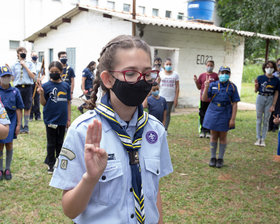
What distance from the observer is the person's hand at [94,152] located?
1.17m

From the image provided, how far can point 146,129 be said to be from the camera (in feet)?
5.30

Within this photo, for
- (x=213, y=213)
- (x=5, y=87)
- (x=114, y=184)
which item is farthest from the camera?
(x=5, y=87)

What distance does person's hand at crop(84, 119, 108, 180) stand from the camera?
3.83 ft

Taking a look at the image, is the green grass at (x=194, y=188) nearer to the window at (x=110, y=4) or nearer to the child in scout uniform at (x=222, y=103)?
the child in scout uniform at (x=222, y=103)

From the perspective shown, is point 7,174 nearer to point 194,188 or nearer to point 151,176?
point 194,188

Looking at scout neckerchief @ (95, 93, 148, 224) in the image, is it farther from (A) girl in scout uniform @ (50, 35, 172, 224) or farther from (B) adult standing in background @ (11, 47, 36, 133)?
(B) adult standing in background @ (11, 47, 36, 133)

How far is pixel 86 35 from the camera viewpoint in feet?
41.2

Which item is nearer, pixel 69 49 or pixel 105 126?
pixel 105 126

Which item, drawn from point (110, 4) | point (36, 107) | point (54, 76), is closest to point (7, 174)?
point (54, 76)

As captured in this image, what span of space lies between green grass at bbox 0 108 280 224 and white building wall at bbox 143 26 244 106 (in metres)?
5.61

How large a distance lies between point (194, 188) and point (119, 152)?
3280 mm

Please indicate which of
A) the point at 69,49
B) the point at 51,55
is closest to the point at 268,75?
the point at 69,49

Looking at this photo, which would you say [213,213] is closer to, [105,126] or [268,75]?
[105,126]

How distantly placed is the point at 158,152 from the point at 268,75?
5.89 meters
